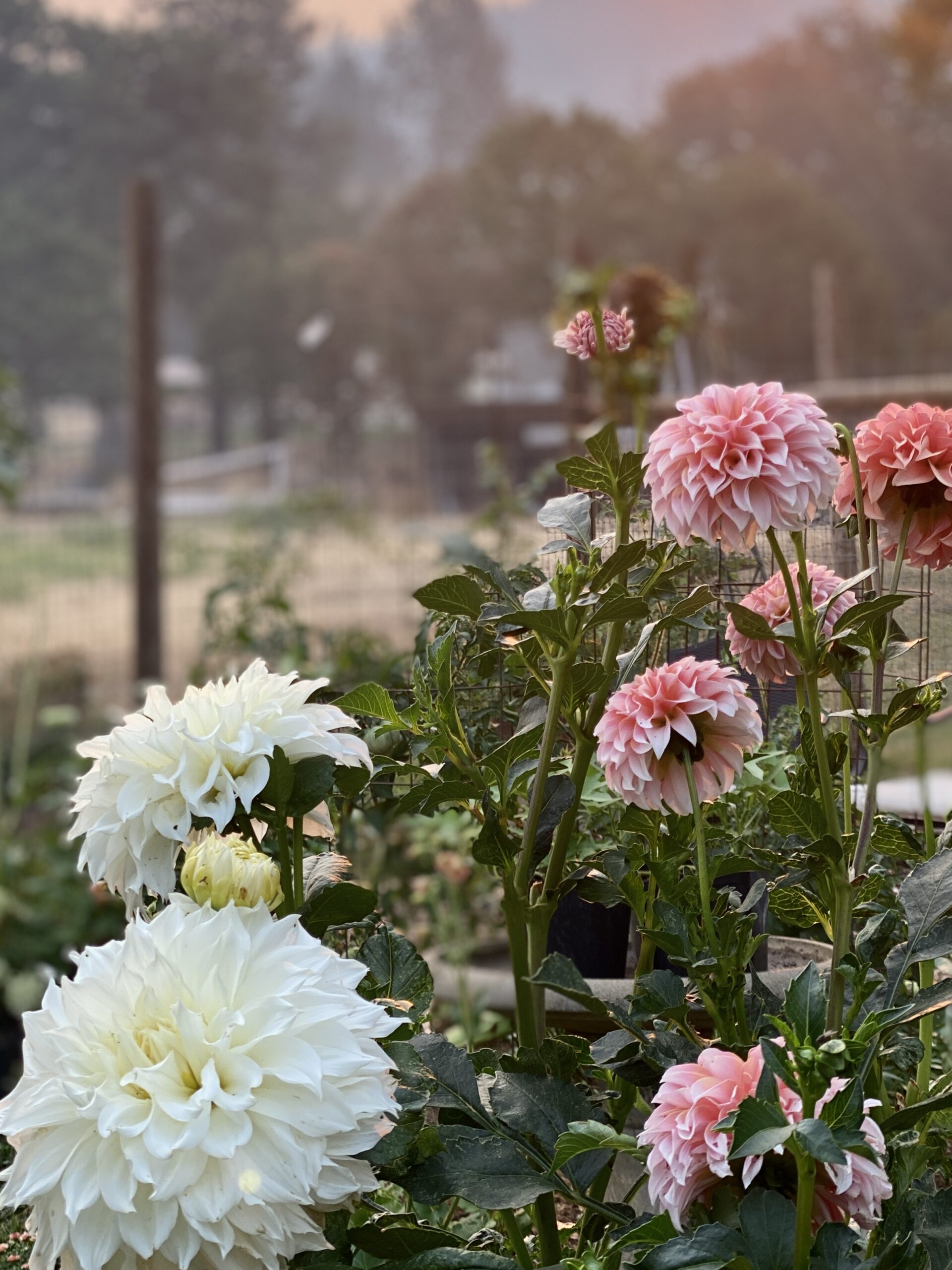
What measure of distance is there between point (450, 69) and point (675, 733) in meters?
52.4

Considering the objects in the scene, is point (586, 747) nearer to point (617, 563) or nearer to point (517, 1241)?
point (617, 563)

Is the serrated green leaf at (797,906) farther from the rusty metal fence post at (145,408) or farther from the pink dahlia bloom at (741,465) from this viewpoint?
the rusty metal fence post at (145,408)

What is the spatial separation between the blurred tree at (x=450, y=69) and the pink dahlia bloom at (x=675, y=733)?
50.0 metres

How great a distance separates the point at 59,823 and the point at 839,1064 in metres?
3.31

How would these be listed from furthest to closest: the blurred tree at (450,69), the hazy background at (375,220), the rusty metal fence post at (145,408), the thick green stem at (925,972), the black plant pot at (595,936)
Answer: the blurred tree at (450,69) < the hazy background at (375,220) < the rusty metal fence post at (145,408) < the black plant pot at (595,936) < the thick green stem at (925,972)

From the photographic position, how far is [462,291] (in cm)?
2739

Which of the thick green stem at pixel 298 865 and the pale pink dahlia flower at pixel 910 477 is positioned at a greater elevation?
the pale pink dahlia flower at pixel 910 477

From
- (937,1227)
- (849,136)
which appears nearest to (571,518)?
(937,1227)

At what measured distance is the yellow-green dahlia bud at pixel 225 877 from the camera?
0.57 m

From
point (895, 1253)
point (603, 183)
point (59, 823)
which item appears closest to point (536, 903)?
point (895, 1253)

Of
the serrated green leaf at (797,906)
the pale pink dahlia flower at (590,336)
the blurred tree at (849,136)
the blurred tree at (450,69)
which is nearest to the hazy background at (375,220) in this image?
the blurred tree at (849,136)

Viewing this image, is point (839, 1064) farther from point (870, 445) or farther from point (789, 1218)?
point (870, 445)

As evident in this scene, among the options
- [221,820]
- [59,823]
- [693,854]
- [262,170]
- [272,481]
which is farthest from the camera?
[262,170]

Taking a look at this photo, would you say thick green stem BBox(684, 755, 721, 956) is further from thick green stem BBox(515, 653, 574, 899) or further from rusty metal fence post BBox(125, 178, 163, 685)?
rusty metal fence post BBox(125, 178, 163, 685)
